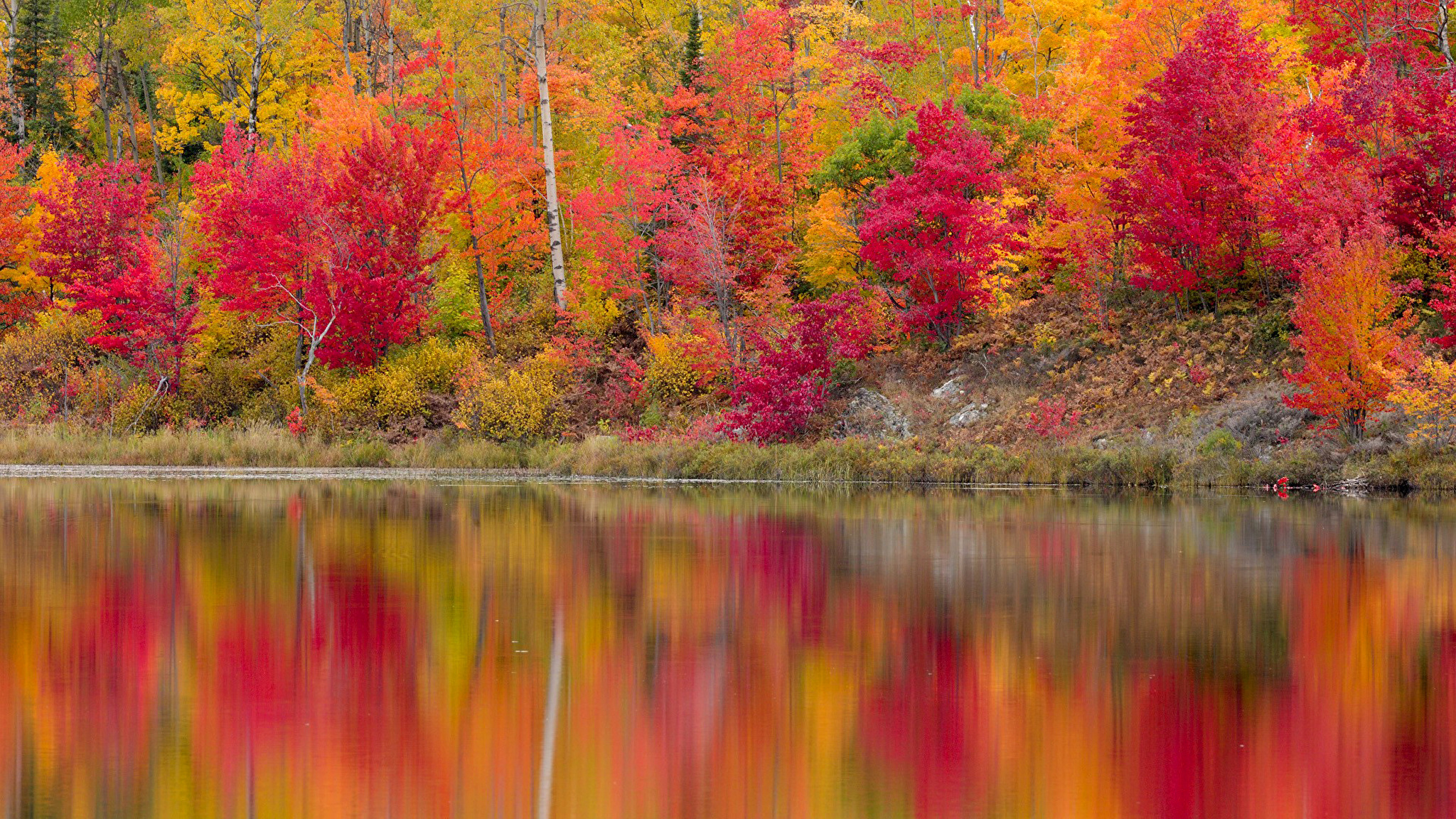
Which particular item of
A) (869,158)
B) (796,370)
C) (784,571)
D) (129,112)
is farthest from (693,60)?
(784,571)

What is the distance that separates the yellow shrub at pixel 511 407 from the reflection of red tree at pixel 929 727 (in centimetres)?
2836

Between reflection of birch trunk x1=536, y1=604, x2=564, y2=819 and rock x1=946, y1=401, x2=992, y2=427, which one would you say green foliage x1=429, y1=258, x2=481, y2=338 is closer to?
rock x1=946, y1=401, x2=992, y2=427

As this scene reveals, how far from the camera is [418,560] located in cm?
1706

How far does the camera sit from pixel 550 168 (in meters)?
43.6

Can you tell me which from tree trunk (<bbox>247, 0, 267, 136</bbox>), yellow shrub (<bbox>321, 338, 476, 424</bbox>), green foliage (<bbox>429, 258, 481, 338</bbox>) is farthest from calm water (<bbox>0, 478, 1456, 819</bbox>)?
tree trunk (<bbox>247, 0, 267, 136</bbox>)

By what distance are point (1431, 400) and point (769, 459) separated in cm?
1375

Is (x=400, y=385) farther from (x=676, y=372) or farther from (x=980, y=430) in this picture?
(x=980, y=430)

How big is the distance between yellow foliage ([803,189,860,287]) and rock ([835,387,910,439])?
4.08 metres

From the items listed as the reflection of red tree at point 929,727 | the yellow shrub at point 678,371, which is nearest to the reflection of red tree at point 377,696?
the reflection of red tree at point 929,727

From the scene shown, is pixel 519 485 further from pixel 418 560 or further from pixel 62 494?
pixel 418 560

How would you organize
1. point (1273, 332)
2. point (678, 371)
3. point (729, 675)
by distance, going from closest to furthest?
point (729, 675)
point (1273, 332)
point (678, 371)

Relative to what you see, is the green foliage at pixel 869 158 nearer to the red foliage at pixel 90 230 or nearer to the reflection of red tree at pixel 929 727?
the red foliage at pixel 90 230

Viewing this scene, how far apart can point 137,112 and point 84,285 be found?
26625mm

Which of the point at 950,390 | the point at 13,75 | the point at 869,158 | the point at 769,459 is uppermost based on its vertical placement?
the point at 13,75
